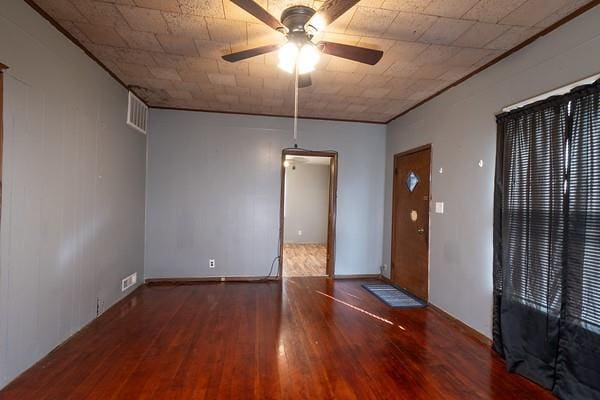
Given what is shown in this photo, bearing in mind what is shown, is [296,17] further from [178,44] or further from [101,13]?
[101,13]

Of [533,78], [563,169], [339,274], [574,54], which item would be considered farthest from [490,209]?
[339,274]

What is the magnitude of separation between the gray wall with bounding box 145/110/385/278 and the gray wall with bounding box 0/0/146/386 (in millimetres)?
973

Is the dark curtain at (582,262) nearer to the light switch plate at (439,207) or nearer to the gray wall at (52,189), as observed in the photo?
the light switch plate at (439,207)

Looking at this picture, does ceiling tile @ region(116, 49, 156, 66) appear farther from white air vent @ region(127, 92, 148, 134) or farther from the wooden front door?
the wooden front door

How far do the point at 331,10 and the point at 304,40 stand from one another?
1.00ft

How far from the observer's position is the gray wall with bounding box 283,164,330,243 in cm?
872

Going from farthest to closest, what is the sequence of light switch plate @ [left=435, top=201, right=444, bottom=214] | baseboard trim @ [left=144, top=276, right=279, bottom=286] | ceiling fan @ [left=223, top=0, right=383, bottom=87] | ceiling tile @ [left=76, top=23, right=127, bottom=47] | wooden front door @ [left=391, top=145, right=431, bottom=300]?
baseboard trim @ [left=144, top=276, right=279, bottom=286], wooden front door @ [left=391, top=145, right=431, bottom=300], light switch plate @ [left=435, top=201, right=444, bottom=214], ceiling tile @ [left=76, top=23, right=127, bottom=47], ceiling fan @ [left=223, top=0, right=383, bottom=87]

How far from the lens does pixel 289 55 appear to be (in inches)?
81.3

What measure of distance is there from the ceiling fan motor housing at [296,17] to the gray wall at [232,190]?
272 cm

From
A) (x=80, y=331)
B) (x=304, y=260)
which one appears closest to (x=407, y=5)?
(x=80, y=331)

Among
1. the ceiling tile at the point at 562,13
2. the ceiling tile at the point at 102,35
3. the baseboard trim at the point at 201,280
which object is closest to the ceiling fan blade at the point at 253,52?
the ceiling tile at the point at 102,35

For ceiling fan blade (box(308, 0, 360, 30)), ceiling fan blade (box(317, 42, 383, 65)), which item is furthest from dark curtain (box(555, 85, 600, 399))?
ceiling fan blade (box(308, 0, 360, 30))

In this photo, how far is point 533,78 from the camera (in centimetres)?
234

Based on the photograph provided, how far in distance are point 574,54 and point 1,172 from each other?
378cm
